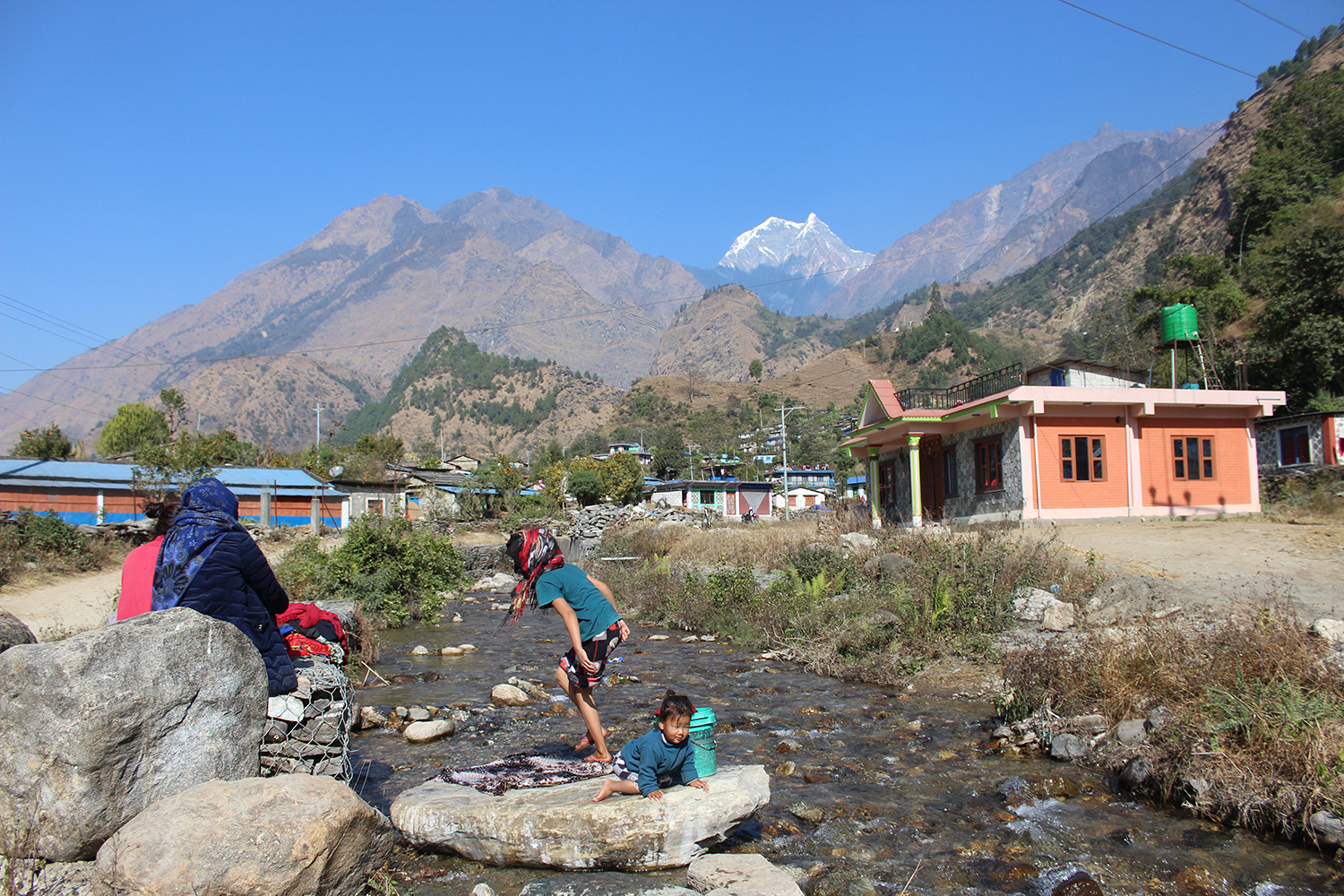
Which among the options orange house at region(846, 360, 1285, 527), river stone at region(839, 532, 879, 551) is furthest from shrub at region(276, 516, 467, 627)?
orange house at region(846, 360, 1285, 527)

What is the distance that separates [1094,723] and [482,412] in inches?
5823

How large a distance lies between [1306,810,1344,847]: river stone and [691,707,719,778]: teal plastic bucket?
152 inches

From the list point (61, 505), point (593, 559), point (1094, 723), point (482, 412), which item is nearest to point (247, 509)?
point (61, 505)

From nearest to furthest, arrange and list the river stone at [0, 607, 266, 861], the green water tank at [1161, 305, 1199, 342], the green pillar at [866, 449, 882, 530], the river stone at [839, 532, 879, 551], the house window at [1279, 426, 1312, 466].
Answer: the river stone at [0, 607, 266, 861]
the river stone at [839, 532, 879, 551]
the green water tank at [1161, 305, 1199, 342]
the house window at [1279, 426, 1312, 466]
the green pillar at [866, 449, 882, 530]

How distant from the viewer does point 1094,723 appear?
671 centimetres

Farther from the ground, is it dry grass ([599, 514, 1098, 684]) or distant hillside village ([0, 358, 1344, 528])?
distant hillside village ([0, 358, 1344, 528])

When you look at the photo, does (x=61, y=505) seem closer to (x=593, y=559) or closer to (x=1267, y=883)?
(x=593, y=559)

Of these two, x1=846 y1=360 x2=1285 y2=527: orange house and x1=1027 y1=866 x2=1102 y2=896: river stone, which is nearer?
x1=1027 y1=866 x2=1102 y2=896: river stone

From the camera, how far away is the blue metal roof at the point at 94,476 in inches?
1243

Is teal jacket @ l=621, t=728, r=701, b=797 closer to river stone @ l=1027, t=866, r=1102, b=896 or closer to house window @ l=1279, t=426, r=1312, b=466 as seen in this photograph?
river stone @ l=1027, t=866, r=1102, b=896

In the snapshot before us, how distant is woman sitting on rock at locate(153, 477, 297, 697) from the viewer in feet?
14.4

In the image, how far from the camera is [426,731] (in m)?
7.39

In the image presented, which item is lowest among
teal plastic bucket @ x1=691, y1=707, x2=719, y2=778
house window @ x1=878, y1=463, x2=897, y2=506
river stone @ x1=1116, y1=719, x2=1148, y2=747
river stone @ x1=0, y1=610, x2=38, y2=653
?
river stone @ x1=1116, y1=719, x2=1148, y2=747

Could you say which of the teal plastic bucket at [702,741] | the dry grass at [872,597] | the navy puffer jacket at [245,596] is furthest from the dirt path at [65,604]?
the dry grass at [872,597]
